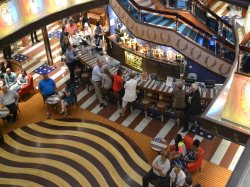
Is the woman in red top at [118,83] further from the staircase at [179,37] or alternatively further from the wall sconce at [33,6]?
the wall sconce at [33,6]

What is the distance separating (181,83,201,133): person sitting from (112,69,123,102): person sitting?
2.18 metres

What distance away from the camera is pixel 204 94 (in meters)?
11.0

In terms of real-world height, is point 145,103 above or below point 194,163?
above

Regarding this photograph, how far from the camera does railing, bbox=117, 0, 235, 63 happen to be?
11242mm

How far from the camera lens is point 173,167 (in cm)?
866

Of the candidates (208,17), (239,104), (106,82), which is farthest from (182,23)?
(239,104)

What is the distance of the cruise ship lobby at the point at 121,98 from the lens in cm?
986

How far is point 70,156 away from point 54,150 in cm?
59

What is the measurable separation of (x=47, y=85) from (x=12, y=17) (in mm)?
3387

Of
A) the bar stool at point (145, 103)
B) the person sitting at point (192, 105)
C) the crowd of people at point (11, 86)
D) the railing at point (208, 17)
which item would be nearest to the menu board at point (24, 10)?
the crowd of people at point (11, 86)

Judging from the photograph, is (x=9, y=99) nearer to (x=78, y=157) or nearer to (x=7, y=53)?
(x=78, y=157)

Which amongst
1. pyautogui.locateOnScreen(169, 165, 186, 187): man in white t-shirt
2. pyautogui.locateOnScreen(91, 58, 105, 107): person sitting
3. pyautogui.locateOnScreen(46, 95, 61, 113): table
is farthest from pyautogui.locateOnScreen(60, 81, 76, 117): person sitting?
pyautogui.locateOnScreen(169, 165, 186, 187): man in white t-shirt

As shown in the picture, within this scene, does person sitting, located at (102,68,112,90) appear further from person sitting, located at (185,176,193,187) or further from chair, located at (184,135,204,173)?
person sitting, located at (185,176,193,187)

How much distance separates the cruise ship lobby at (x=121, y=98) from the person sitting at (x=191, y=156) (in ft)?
0.20
